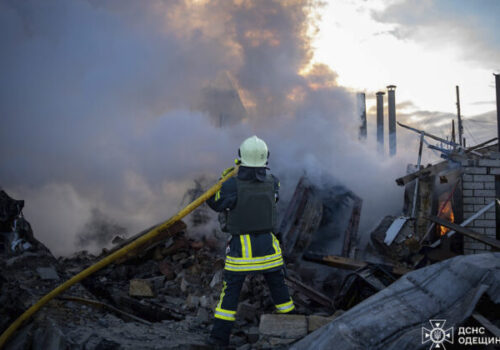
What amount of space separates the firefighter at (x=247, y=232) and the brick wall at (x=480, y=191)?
531cm

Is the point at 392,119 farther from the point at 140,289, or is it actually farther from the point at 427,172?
the point at 140,289

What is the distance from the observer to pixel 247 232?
339cm

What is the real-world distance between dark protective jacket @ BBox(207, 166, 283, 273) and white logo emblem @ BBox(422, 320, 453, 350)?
4.81 ft

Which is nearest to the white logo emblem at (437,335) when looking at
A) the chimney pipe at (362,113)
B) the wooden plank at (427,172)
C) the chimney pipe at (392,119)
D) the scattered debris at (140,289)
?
the scattered debris at (140,289)

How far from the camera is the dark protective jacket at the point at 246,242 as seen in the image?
130 inches

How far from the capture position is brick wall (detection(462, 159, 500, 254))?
274 inches

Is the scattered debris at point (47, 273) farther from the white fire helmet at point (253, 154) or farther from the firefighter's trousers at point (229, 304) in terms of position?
the white fire helmet at point (253, 154)

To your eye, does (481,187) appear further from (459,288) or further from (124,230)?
(124,230)

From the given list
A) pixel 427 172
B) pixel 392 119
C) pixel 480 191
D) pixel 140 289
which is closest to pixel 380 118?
pixel 392 119

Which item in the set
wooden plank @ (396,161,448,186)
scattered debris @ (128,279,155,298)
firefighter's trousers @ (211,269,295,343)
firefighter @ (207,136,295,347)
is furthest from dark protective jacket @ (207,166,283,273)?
wooden plank @ (396,161,448,186)

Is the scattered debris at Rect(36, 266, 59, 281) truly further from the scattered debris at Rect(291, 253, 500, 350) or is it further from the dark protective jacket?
the scattered debris at Rect(291, 253, 500, 350)

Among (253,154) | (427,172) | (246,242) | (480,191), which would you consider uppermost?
(427,172)

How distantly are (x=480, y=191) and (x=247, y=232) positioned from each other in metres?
5.86

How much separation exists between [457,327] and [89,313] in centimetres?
376
